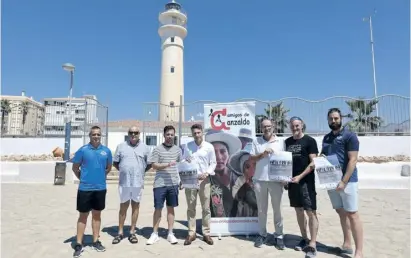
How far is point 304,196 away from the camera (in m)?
4.09

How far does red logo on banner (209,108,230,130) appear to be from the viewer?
5.24 metres

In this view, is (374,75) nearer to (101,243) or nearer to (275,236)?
(275,236)

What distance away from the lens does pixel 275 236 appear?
4375 mm

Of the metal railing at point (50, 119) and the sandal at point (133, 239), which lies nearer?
the sandal at point (133, 239)

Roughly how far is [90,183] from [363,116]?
11104 mm

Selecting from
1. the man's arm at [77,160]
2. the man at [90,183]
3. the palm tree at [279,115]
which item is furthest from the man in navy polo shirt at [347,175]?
the palm tree at [279,115]

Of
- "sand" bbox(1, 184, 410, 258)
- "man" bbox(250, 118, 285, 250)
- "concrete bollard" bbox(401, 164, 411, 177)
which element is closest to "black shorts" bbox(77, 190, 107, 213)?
"sand" bbox(1, 184, 410, 258)

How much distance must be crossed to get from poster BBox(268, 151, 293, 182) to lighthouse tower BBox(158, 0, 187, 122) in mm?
24753

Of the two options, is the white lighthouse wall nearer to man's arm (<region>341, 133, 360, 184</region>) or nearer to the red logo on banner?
the red logo on banner

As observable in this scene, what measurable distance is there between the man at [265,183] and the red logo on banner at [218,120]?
898mm

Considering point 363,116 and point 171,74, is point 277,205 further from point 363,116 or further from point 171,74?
point 171,74

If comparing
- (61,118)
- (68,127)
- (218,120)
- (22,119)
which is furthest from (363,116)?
(22,119)

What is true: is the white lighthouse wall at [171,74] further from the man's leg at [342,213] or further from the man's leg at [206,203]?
the man's leg at [342,213]

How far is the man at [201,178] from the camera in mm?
4520
